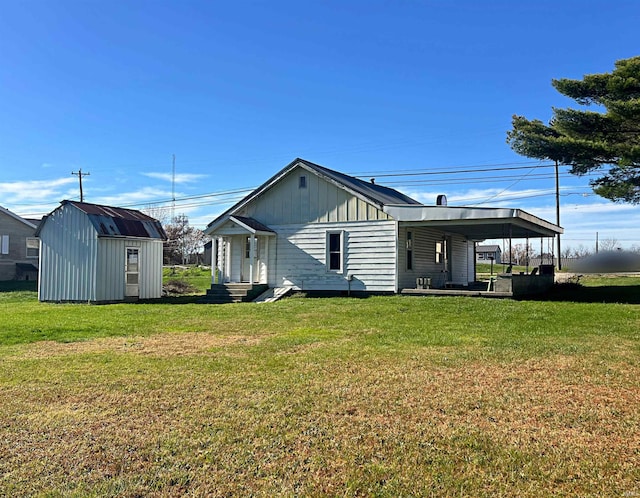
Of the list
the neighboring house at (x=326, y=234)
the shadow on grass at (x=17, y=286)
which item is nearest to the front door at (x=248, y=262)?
the neighboring house at (x=326, y=234)

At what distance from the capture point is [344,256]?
18.4m

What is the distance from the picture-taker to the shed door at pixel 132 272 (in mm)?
19766

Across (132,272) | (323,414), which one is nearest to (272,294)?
(132,272)

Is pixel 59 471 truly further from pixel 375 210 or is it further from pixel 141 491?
pixel 375 210

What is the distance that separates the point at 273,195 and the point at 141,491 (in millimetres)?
16660

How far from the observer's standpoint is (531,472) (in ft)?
12.3

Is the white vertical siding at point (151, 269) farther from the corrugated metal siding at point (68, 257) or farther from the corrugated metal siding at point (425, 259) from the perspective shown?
the corrugated metal siding at point (425, 259)

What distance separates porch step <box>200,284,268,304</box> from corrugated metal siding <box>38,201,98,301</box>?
159 inches

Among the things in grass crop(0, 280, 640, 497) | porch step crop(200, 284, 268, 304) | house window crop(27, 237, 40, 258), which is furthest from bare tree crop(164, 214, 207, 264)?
grass crop(0, 280, 640, 497)

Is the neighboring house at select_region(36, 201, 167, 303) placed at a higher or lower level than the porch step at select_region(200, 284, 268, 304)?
higher

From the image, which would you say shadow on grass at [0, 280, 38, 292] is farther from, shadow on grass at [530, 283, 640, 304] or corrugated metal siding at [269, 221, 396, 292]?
shadow on grass at [530, 283, 640, 304]

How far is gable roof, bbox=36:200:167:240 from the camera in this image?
61.8 ft

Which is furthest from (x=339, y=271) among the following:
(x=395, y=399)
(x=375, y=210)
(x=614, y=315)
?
(x=395, y=399)

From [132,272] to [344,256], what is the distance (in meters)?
7.93
